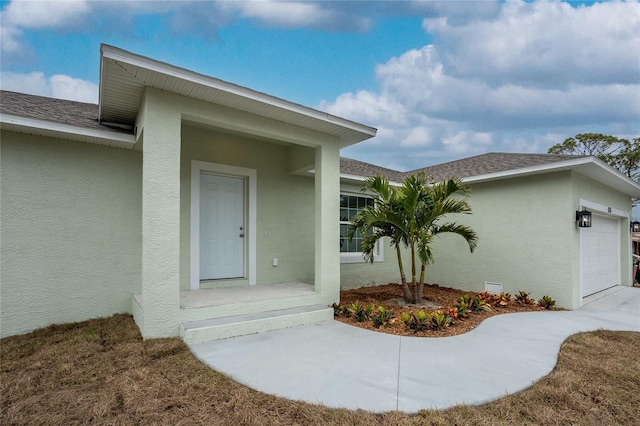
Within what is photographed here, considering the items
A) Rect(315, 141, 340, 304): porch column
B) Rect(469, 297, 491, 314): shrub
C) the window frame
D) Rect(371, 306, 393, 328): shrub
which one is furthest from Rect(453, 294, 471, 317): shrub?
the window frame

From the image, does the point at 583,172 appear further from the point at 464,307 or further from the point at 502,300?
the point at 464,307

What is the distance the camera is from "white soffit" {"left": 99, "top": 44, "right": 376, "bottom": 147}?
3590 mm

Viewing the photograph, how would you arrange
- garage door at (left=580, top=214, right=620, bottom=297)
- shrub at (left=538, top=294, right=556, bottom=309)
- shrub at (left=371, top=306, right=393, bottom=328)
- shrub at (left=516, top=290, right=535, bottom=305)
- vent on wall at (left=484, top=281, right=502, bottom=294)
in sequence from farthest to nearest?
vent on wall at (left=484, top=281, right=502, bottom=294) < garage door at (left=580, top=214, right=620, bottom=297) < shrub at (left=516, top=290, right=535, bottom=305) < shrub at (left=538, top=294, right=556, bottom=309) < shrub at (left=371, top=306, right=393, bottom=328)

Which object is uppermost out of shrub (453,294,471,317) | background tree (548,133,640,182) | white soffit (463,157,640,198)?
background tree (548,133,640,182)

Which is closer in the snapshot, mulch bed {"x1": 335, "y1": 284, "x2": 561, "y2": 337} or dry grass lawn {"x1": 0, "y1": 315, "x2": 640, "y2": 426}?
dry grass lawn {"x1": 0, "y1": 315, "x2": 640, "y2": 426}

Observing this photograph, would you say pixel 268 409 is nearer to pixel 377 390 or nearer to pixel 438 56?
pixel 377 390

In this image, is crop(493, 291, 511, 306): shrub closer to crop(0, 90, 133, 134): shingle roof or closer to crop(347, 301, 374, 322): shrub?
crop(347, 301, 374, 322): shrub

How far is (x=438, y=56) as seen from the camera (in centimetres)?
933

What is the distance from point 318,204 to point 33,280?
447cm

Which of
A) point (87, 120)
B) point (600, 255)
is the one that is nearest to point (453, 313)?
point (600, 255)

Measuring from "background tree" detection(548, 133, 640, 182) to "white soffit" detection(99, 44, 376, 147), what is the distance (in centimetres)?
1853

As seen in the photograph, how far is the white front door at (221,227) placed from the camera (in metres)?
5.96

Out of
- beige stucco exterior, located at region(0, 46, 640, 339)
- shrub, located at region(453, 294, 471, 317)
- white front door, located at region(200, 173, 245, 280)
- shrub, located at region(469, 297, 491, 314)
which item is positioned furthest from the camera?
white front door, located at region(200, 173, 245, 280)

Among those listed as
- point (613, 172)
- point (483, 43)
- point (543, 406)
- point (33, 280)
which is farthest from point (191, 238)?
point (613, 172)
